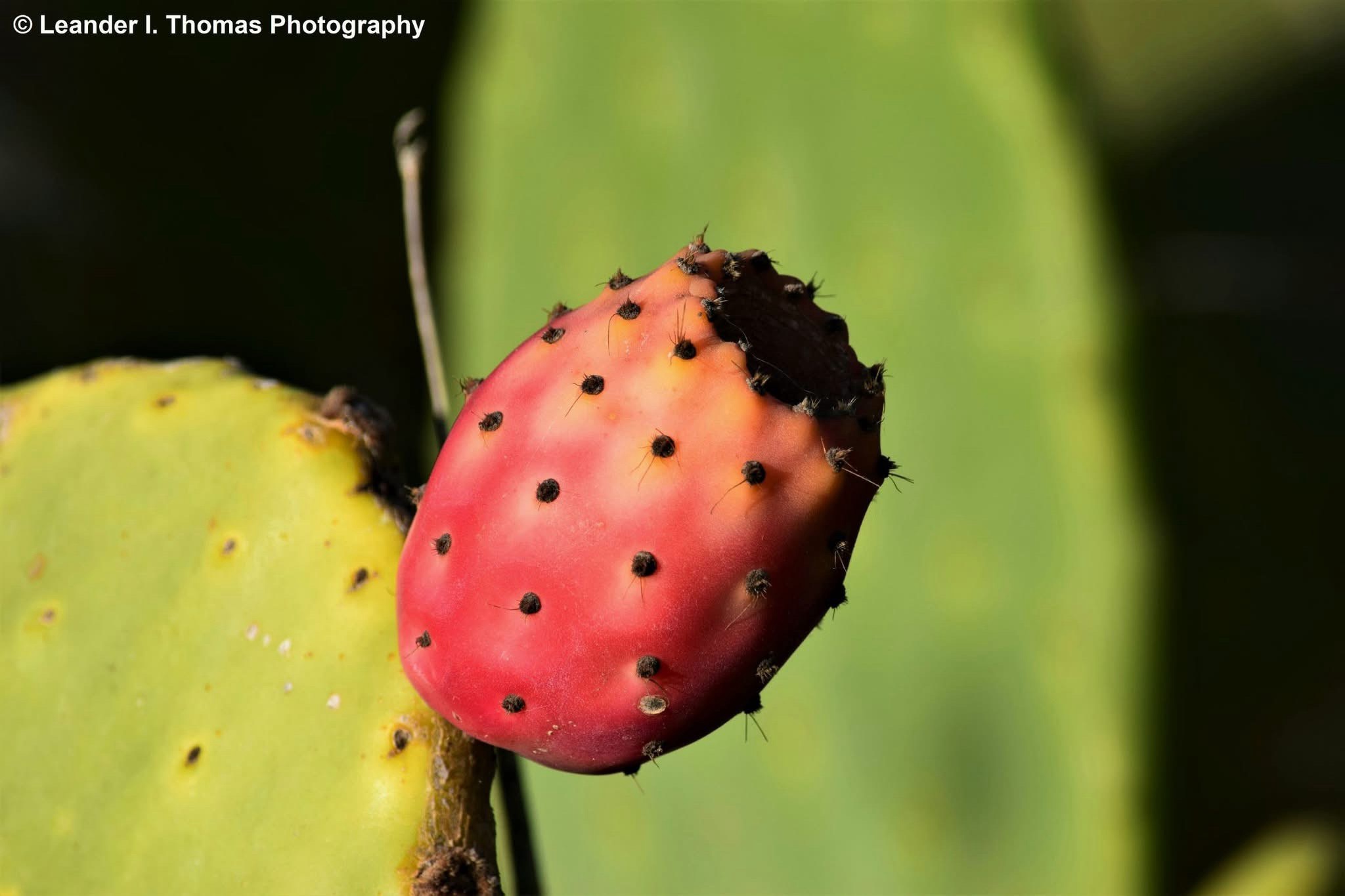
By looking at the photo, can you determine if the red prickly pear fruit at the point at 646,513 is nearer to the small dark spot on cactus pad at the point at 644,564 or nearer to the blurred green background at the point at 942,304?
the small dark spot on cactus pad at the point at 644,564

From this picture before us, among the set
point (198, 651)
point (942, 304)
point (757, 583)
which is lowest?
point (198, 651)

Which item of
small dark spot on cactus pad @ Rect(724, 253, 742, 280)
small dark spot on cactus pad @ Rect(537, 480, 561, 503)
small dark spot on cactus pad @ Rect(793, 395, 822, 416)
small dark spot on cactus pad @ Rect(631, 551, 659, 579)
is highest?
small dark spot on cactus pad @ Rect(724, 253, 742, 280)

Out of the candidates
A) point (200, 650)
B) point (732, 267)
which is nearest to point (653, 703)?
point (732, 267)

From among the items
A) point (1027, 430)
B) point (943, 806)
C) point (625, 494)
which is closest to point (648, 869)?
point (943, 806)

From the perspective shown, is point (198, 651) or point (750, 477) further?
point (198, 651)

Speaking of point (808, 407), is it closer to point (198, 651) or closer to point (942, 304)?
point (198, 651)

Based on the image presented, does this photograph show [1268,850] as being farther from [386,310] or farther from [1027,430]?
[386,310]

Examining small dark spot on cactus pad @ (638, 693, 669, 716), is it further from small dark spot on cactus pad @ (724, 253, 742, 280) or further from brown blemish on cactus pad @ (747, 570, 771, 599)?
small dark spot on cactus pad @ (724, 253, 742, 280)

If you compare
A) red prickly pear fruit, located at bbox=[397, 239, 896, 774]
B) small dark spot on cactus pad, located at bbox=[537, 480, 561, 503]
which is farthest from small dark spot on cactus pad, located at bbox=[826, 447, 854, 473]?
small dark spot on cactus pad, located at bbox=[537, 480, 561, 503]
